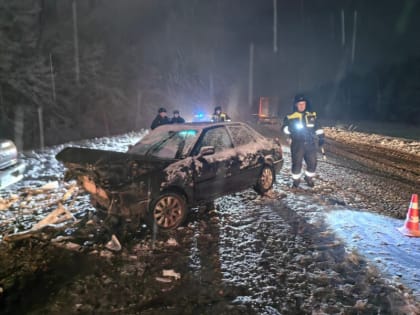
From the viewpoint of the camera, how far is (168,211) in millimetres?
4867

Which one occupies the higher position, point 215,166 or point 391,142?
point 215,166

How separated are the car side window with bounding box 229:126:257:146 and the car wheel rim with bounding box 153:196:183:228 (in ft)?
6.01

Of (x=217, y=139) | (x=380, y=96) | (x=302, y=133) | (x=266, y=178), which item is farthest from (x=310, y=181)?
(x=380, y=96)

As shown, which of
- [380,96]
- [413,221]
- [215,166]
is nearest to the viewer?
[413,221]

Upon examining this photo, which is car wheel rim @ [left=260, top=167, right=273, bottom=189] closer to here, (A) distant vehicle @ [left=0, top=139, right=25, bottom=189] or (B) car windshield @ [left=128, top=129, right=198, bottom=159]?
(B) car windshield @ [left=128, top=129, right=198, bottom=159]

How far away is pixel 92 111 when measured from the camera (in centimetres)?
2233

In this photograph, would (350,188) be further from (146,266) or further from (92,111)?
(92,111)

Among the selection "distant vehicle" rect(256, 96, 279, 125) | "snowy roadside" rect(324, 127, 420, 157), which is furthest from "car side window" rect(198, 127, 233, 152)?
"distant vehicle" rect(256, 96, 279, 125)

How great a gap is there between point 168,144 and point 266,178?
7.50 ft

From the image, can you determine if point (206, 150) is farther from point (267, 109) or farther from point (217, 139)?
point (267, 109)

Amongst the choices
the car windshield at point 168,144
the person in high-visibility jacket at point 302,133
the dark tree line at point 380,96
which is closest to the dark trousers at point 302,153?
the person in high-visibility jacket at point 302,133

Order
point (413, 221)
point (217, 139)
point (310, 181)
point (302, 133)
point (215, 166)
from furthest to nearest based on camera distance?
point (310, 181), point (302, 133), point (217, 139), point (215, 166), point (413, 221)

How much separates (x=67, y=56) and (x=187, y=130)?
17038 mm

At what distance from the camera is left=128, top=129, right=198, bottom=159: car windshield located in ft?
17.3
